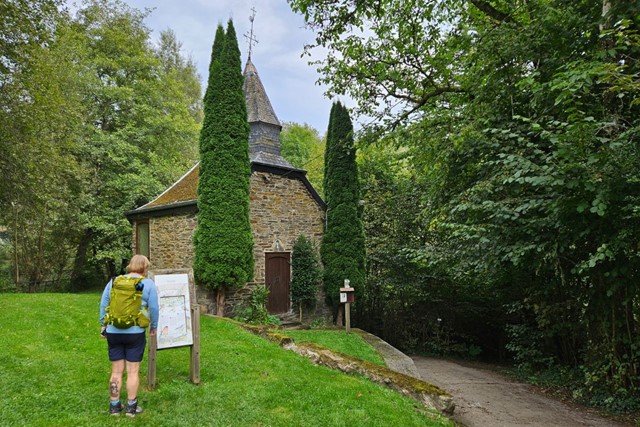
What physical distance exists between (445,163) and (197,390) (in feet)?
20.7

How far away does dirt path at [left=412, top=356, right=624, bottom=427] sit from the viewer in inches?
220

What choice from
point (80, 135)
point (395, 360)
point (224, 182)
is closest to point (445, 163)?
point (395, 360)

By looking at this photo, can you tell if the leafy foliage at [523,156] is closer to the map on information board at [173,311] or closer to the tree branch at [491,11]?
the tree branch at [491,11]

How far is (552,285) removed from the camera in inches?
289

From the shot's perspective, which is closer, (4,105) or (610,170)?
(610,170)

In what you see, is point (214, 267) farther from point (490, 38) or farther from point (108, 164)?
point (108, 164)

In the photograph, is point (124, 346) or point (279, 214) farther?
point (279, 214)

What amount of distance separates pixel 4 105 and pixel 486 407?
13.7 m

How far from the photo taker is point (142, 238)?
1400cm

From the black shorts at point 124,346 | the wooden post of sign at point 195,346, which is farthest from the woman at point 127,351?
the wooden post of sign at point 195,346

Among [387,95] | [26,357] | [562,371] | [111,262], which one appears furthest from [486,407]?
[111,262]

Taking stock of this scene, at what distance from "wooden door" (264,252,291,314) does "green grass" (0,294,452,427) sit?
16.3ft

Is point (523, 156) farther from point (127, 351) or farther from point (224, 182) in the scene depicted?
point (224, 182)

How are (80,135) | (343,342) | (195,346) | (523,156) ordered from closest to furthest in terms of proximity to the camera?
1. (195,346)
2. (523,156)
3. (343,342)
4. (80,135)
